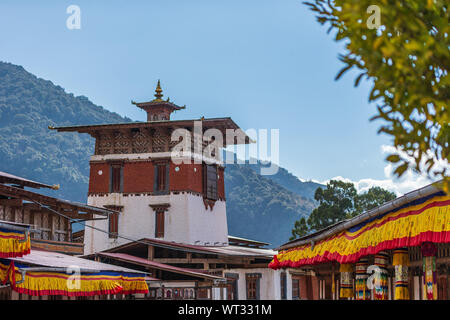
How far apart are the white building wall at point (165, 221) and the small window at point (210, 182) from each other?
729 mm

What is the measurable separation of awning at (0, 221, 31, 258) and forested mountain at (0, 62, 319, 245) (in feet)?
334

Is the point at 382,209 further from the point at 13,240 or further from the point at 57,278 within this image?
the point at 57,278

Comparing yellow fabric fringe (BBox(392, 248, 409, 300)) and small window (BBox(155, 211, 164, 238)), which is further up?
small window (BBox(155, 211, 164, 238))

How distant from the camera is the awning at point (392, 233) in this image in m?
8.35

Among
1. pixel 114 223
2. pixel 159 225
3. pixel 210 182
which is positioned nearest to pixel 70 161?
pixel 114 223

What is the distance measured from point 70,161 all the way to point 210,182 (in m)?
118

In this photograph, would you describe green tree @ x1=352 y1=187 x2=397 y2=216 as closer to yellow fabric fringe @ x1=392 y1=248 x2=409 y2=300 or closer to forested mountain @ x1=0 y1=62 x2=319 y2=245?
yellow fabric fringe @ x1=392 y1=248 x2=409 y2=300

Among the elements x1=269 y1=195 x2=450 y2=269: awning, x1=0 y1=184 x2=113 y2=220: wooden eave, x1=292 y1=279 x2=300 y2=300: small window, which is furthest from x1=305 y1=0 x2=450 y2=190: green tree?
x1=292 y1=279 x2=300 y2=300: small window

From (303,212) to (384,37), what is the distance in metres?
115

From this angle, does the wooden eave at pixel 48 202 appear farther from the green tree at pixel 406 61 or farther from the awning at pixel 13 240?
the green tree at pixel 406 61

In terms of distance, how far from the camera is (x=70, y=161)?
152 metres

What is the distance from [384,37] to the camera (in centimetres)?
418

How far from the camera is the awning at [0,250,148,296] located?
549 inches
